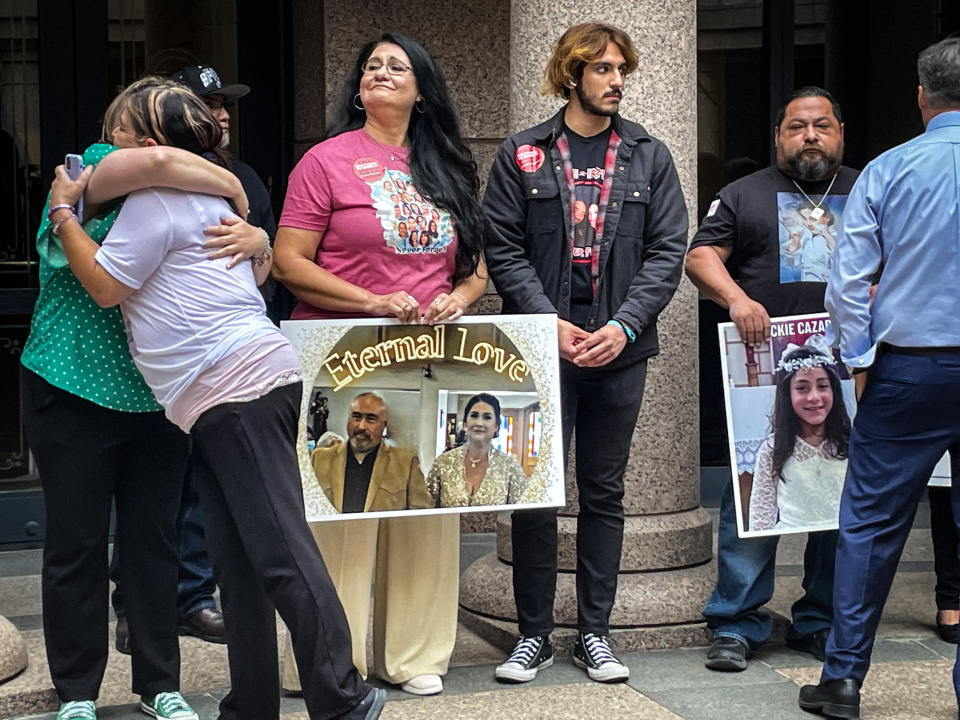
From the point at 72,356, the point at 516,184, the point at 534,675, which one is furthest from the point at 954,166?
the point at 72,356

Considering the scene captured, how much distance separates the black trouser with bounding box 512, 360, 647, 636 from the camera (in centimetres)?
480

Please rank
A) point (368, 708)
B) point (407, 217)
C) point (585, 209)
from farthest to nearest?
point (585, 209)
point (407, 217)
point (368, 708)

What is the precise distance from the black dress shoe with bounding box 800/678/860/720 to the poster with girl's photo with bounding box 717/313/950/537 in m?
0.63

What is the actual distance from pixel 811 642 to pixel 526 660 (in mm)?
1031

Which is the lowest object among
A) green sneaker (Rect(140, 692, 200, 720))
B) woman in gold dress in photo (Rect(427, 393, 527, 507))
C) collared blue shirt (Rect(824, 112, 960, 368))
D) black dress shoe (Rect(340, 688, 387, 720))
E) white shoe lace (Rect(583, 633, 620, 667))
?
green sneaker (Rect(140, 692, 200, 720))

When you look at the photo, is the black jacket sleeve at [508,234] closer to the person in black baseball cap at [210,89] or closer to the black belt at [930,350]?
the person in black baseball cap at [210,89]

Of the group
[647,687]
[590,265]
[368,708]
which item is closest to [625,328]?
[590,265]

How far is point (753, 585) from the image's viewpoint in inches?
198

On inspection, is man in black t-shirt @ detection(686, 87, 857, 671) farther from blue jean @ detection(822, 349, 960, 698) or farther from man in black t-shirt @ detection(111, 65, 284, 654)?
man in black t-shirt @ detection(111, 65, 284, 654)

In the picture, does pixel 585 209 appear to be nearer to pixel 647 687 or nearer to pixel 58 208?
pixel 647 687

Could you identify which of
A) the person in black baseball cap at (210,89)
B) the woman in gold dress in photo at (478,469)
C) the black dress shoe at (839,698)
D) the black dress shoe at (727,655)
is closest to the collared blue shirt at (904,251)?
the black dress shoe at (839,698)

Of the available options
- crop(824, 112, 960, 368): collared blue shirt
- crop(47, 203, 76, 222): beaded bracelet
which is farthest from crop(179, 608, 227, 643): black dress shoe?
crop(824, 112, 960, 368): collared blue shirt

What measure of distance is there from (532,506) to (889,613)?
178cm

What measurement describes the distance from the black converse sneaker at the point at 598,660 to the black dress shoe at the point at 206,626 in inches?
48.5
